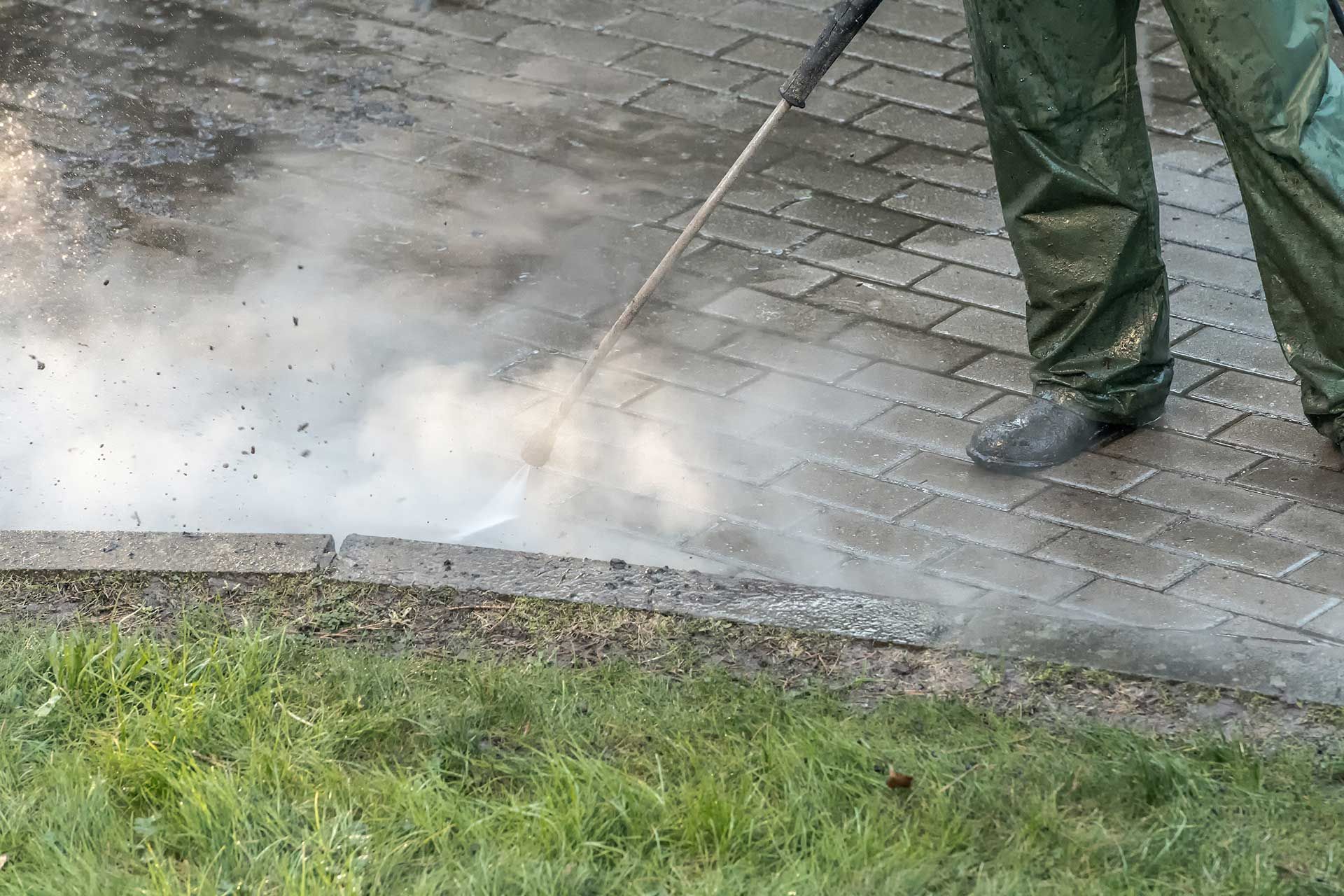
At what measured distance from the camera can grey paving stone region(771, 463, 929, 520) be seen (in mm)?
4035

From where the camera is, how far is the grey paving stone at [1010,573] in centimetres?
371

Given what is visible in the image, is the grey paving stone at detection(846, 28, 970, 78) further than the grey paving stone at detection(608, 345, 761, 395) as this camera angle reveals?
Yes

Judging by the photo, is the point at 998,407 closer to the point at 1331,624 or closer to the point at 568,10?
the point at 1331,624

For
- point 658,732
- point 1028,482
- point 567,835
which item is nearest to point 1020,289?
point 1028,482

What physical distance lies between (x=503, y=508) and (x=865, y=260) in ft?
5.10

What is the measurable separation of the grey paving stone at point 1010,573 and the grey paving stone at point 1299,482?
582 millimetres

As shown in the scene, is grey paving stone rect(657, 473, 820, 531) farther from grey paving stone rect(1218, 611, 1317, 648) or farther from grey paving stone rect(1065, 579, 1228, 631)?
grey paving stone rect(1218, 611, 1317, 648)

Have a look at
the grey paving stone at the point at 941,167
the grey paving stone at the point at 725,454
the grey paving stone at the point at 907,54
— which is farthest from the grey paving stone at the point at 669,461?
the grey paving stone at the point at 907,54

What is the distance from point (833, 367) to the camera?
182 inches

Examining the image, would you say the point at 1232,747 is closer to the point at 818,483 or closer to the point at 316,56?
the point at 818,483

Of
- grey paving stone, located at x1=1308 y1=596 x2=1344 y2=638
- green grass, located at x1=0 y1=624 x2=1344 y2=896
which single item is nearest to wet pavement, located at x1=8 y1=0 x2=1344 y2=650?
grey paving stone, located at x1=1308 y1=596 x2=1344 y2=638

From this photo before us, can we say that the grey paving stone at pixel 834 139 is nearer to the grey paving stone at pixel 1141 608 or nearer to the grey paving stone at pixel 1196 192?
the grey paving stone at pixel 1196 192

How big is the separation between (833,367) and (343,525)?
1319mm

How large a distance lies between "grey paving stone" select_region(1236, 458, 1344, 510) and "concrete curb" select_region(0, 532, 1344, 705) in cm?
73
